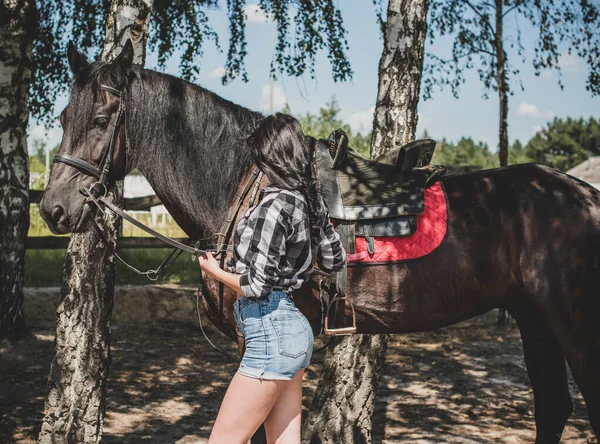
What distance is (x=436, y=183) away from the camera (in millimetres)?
3584

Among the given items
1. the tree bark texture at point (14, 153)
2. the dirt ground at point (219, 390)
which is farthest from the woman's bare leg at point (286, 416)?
the tree bark texture at point (14, 153)

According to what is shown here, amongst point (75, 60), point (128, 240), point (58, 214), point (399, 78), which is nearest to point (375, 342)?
point (399, 78)

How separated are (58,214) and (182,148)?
0.66 metres

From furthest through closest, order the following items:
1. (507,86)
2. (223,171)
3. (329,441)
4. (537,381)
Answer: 1. (507,86)
2. (329,441)
3. (537,381)
4. (223,171)

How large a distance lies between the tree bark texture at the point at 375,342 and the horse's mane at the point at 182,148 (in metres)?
1.51

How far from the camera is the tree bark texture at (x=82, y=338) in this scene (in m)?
4.01

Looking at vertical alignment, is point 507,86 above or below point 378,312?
above

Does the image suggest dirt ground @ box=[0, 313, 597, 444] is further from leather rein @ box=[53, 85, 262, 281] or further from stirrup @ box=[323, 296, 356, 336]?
leather rein @ box=[53, 85, 262, 281]

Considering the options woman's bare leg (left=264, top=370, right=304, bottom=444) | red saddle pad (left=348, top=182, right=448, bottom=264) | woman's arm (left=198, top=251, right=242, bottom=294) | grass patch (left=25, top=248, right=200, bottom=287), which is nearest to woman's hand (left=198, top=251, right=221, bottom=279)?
woman's arm (left=198, top=251, right=242, bottom=294)

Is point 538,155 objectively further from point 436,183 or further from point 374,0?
point 436,183

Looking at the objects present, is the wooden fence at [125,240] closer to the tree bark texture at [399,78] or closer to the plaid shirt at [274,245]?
the tree bark texture at [399,78]

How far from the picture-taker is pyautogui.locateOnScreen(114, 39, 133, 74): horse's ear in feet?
10.1

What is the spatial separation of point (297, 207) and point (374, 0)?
24.1 feet

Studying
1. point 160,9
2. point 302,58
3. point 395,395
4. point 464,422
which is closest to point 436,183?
point 464,422
